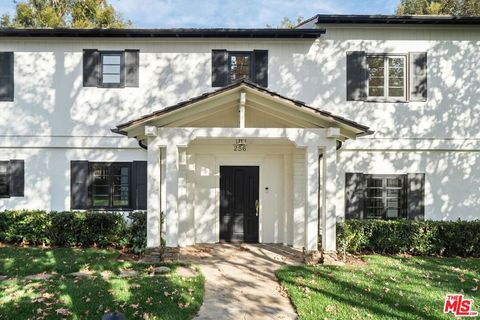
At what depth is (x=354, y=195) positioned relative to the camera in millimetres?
10297

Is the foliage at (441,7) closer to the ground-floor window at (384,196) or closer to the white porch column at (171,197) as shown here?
the ground-floor window at (384,196)

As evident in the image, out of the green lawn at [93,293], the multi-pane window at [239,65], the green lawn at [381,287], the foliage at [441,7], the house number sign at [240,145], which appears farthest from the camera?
the foliage at [441,7]

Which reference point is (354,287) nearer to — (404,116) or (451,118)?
(404,116)

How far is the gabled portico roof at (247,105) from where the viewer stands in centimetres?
768

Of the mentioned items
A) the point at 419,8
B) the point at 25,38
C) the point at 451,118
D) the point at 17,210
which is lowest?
the point at 17,210

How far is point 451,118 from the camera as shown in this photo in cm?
1052

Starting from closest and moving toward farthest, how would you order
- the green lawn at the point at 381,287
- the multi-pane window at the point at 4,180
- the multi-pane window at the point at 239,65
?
the green lawn at the point at 381,287 → the multi-pane window at the point at 4,180 → the multi-pane window at the point at 239,65

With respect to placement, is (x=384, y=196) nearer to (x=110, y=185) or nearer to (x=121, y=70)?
(x=110, y=185)

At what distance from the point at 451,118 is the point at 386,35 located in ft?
11.5

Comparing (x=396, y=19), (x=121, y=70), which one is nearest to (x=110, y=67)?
(x=121, y=70)

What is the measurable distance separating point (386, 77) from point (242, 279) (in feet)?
26.4

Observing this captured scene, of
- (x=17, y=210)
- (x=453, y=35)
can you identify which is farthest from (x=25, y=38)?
(x=453, y=35)

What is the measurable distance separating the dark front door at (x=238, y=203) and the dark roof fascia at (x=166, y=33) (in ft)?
14.4

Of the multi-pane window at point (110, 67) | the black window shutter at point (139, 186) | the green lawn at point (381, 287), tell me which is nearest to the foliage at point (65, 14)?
the multi-pane window at point (110, 67)
